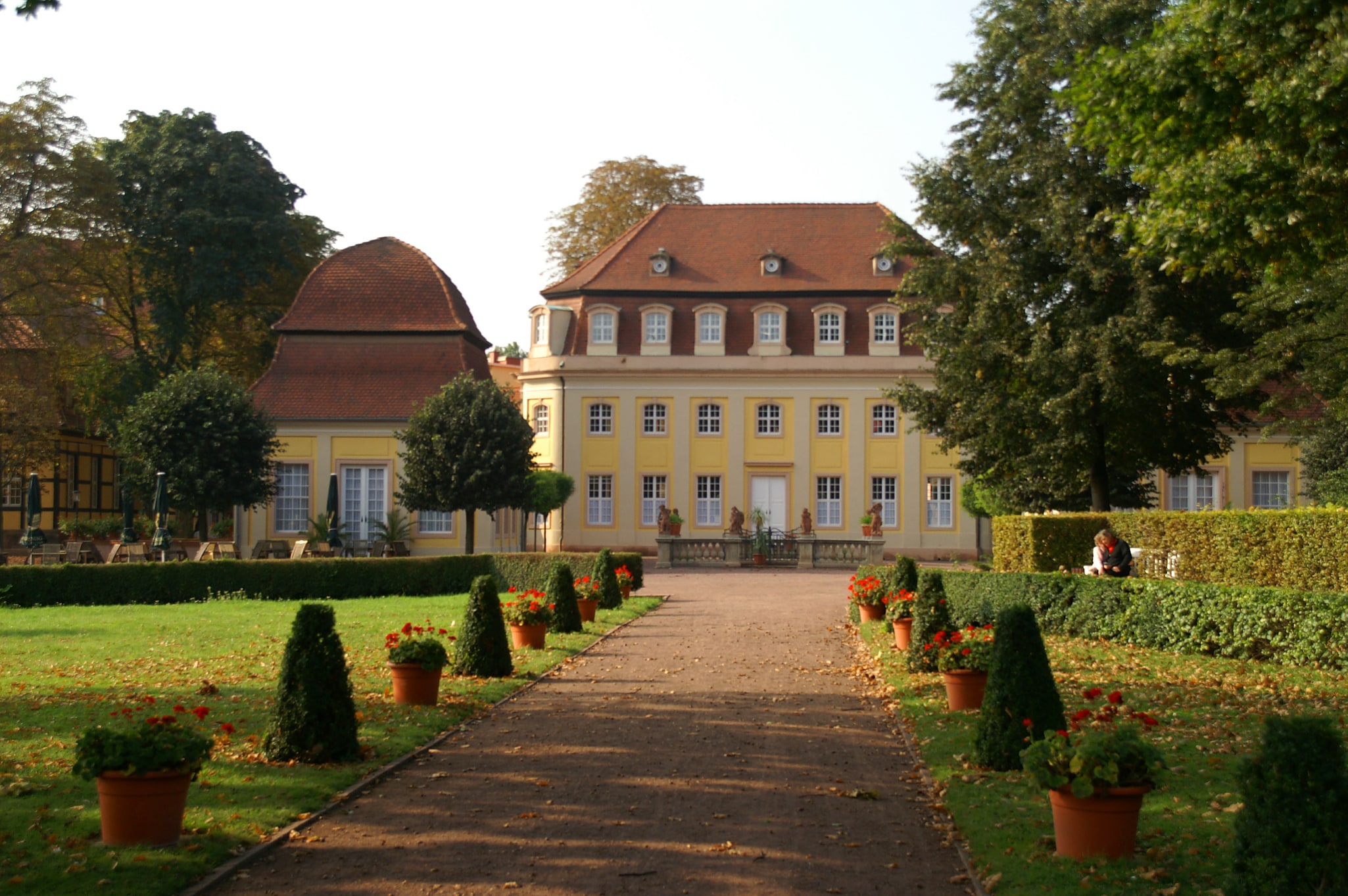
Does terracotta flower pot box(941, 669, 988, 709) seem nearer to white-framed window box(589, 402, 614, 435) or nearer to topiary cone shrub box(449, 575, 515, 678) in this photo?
topiary cone shrub box(449, 575, 515, 678)

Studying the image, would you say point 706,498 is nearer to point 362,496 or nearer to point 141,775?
point 362,496

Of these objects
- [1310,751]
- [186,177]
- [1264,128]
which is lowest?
[1310,751]

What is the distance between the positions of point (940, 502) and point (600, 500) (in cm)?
1216

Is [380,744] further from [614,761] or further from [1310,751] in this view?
[1310,751]

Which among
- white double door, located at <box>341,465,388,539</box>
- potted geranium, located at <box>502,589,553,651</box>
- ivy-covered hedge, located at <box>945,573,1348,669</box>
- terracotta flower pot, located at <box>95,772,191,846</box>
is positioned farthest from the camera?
white double door, located at <box>341,465,388,539</box>

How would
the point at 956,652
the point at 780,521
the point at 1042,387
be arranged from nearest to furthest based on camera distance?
the point at 956,652 → the point at 1042,387 → the point at 780,521

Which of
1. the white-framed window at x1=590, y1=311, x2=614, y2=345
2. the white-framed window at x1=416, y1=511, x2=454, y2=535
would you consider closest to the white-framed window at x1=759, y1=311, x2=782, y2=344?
the white-framed window at x1=590, y1=311, x2=614, y2=345

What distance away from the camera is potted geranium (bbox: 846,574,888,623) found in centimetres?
1953

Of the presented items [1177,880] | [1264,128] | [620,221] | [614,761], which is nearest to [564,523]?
[620,221]

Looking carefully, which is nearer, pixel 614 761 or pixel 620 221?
pixel 614 761

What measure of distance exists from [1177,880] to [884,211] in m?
43.8

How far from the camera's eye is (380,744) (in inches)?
366

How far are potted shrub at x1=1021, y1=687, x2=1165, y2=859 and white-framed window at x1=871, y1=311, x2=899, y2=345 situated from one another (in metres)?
39.2

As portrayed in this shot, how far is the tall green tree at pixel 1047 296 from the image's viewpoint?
23.5m
